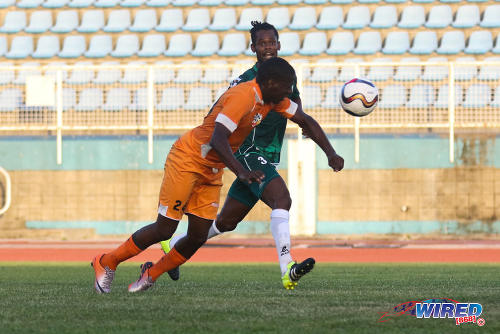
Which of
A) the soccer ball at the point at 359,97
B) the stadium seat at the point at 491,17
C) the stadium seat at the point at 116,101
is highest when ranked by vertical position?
the stadium seat at the point at 491,17

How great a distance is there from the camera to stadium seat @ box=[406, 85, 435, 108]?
18.3 meters

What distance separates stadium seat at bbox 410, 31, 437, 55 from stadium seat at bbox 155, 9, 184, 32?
5947 mm

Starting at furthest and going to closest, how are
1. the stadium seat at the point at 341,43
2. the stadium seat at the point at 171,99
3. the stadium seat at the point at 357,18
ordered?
1. the stadium seat at the point at 357,18
2. the stadium seat at the point at 341,43
3. the stadium seat at the point at 171,99

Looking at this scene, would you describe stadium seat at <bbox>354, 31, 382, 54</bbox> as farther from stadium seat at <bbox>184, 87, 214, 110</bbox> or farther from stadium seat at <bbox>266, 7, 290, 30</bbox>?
stadium seat at <bbox>184, 87, 214, 110</bbox>

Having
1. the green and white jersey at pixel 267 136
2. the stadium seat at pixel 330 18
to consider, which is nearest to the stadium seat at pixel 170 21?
the stadium seat at pixel 330 18

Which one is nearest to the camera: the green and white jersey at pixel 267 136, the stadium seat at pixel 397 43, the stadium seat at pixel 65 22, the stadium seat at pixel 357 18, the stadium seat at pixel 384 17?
the green and white jersey at pixel 267 136

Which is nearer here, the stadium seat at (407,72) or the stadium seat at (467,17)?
the stadium seat at (407,72)

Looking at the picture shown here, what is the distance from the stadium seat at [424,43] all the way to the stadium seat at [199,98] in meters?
5.55

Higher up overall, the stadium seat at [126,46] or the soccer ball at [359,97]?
the stadium seat at [126,46]

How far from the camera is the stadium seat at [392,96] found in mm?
18391

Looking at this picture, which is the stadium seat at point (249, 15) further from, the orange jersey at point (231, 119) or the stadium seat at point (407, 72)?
the orange jersey at point (231, 119)

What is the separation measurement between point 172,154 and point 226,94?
64 centimetres

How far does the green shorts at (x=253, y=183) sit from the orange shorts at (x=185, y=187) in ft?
2.03

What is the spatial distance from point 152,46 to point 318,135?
1560 cm
